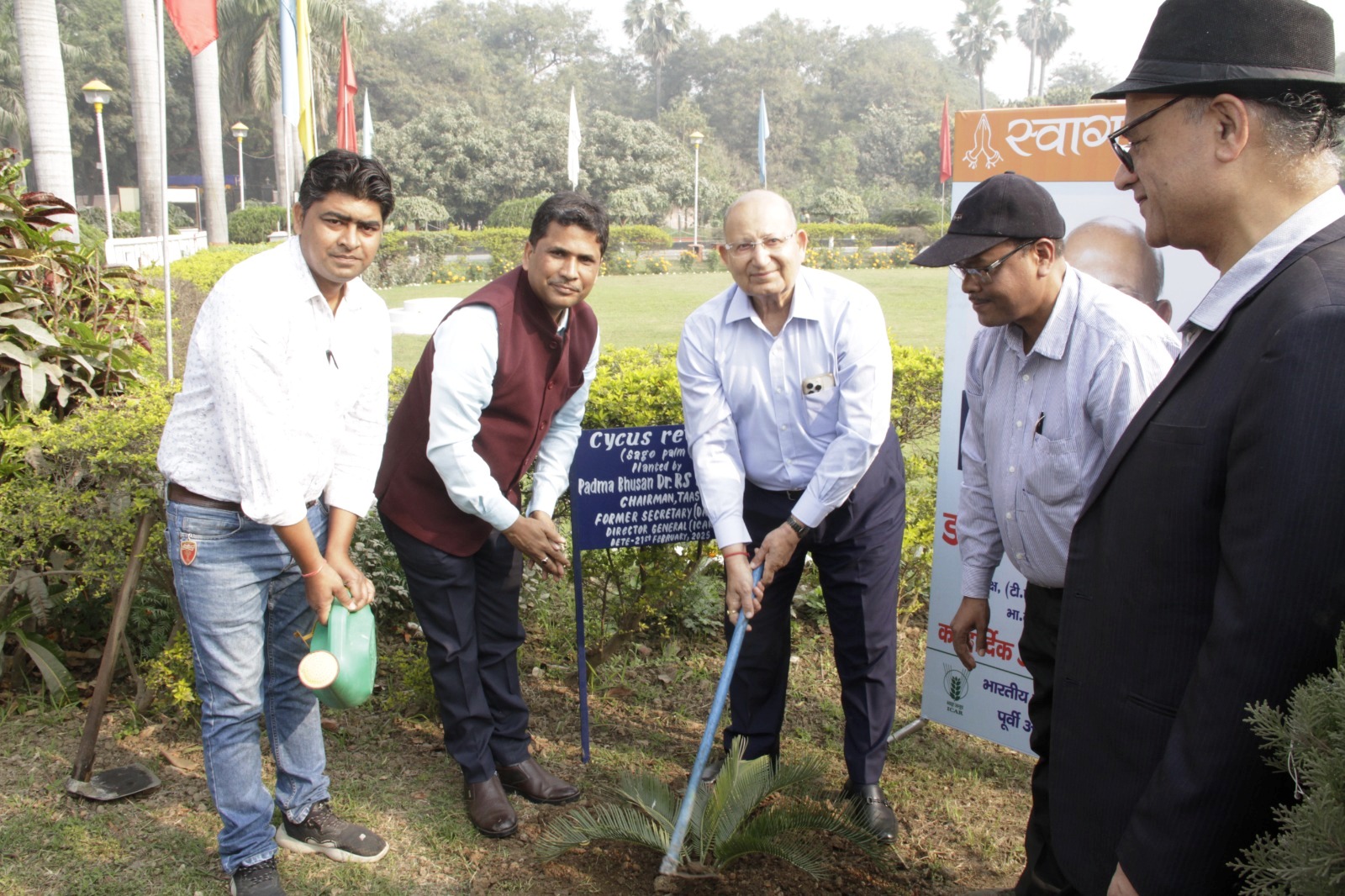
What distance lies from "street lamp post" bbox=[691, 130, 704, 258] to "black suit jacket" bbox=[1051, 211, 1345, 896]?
27.7 meters

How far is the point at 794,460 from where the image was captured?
124 inches

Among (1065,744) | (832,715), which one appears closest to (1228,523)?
(1065,744)

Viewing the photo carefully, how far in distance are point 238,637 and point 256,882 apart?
0.69 m

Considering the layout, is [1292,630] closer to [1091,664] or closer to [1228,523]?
[1228,523]

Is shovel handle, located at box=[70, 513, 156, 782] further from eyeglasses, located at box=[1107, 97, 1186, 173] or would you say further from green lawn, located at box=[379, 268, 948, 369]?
green lawn, located at box=[379, 268, 948, 369]

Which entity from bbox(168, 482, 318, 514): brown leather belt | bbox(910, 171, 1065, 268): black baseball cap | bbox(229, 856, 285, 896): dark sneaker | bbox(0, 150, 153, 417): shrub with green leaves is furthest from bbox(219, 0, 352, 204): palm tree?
bbox(910, 171, 1065, 268): black baseball cap

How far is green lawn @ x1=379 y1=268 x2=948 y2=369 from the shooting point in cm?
1368

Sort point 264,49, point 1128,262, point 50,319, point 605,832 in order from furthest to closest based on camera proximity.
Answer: point 264,49
point 50,319
point 1128,262
point 605,832

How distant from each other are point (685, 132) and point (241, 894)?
204 feet

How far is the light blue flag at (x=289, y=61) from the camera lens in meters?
11.0

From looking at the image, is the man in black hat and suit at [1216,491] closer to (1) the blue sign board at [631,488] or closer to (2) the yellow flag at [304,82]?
(1) the blue sign board at [631,488]

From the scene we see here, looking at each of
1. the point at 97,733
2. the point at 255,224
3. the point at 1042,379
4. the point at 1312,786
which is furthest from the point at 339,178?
the point at 255,224

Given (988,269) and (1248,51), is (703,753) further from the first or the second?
(1248,51)

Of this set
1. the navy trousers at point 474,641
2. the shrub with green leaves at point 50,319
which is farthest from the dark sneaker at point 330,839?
the shrub with green leaves at point 50,319
